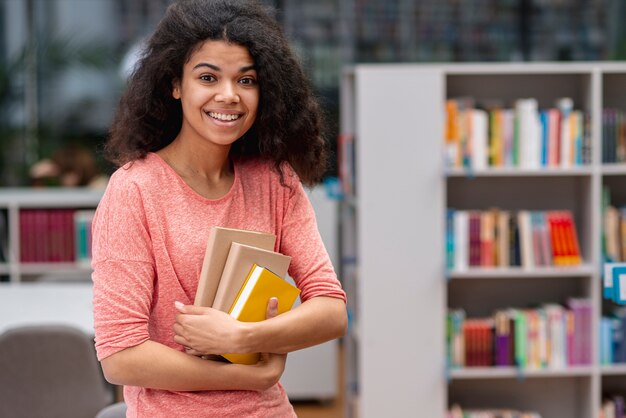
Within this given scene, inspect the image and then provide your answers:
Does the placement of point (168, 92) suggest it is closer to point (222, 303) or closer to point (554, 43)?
point (222, 303)

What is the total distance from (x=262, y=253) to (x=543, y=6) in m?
6.40

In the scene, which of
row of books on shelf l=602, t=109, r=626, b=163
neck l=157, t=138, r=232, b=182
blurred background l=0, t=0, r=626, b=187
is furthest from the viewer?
blurred background l=0, t=0, r=626, b=187

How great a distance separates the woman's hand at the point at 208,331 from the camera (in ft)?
4.99

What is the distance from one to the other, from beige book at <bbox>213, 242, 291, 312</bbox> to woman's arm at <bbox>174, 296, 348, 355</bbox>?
0.03 metres

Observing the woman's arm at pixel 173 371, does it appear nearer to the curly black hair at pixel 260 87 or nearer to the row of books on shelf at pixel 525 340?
the curly black hair at pixel 260 87

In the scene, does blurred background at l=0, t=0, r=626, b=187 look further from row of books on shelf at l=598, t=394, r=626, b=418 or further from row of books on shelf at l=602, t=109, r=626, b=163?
row of books on shelf at l=598, t=394, r=626, b=418

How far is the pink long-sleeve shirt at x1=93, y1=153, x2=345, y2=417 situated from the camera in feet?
4.99

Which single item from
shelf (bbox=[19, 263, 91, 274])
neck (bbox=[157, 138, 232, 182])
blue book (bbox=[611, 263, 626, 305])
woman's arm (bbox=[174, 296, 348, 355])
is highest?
neck (bbox=[157, 138, 232, 182])

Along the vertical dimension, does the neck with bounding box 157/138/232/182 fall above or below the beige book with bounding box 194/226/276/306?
above

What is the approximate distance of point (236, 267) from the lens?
1.55 meters

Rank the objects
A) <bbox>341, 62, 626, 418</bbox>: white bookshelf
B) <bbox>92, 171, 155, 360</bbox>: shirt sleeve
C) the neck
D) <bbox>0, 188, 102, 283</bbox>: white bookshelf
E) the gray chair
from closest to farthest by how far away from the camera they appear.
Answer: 1. <bbox>92, 171, 155, 360</bbox>: shirt sleeve
2. the neck
3. the gray chair
4. <bbox>341, 62, 626, 418</bbox>: white bookshelf
5. <bbox>0, 188, 102, 283</bbox>: white bookshelf

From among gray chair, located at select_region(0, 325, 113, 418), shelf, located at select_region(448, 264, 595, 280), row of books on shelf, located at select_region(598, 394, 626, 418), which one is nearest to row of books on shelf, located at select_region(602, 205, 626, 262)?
shelf, located at select_region(448, 264, 595, 280)

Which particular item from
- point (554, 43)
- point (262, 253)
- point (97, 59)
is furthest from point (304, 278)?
point (554, 43)

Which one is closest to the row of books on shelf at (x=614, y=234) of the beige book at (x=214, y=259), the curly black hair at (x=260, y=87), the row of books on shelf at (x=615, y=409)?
the row of books on shelf at (x=615, y=409)
